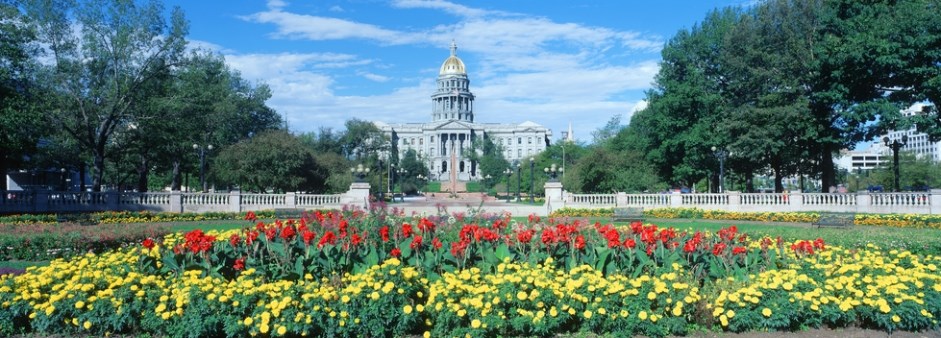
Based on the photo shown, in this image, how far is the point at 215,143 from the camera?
51125mm

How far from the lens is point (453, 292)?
7.52m

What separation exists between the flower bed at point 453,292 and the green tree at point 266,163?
32778 mm

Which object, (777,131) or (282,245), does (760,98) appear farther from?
(282,245)

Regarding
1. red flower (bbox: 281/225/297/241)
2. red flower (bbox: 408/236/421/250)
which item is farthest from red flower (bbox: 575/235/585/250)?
red flower (bbox: 281/225/297/241)

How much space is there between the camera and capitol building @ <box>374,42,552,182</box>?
491ft

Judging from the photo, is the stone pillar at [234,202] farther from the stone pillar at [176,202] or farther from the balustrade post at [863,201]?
the balustrade post at [863,201]

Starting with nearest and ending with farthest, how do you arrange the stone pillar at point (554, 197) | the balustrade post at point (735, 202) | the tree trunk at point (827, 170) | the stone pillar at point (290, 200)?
the balustrade post at point (735, 202), the stone pillar at point (554, 197), the stone pillar at point (290, 200), the tree trunk at point (827, 170)

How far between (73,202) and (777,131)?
114 feet

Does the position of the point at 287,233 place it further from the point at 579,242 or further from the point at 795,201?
the point at 795,201

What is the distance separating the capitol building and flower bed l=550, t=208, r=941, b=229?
110 m

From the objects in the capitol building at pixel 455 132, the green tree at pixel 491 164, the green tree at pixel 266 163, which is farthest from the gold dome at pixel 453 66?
the green tree at pixel 266 163

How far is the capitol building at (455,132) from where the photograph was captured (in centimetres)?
14962

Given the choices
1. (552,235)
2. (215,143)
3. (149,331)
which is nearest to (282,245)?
(149,331)

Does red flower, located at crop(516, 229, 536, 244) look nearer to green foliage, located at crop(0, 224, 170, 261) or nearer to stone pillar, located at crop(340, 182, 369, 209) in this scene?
green foliage, located at crop(0, 224, 170, 261)
